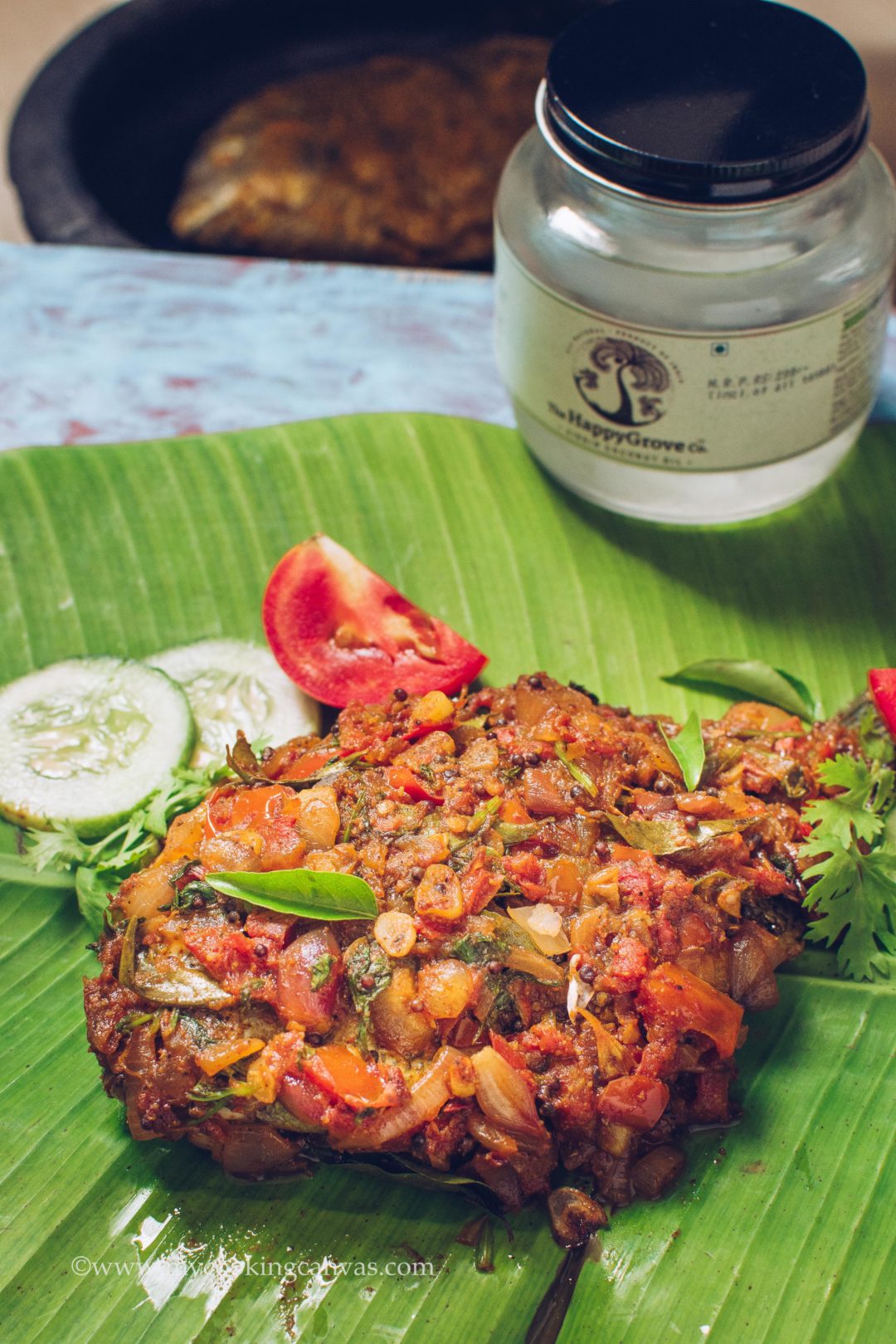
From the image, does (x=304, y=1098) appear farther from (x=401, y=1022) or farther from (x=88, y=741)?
(x=88, y=741)

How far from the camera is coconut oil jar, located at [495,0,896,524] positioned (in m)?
3.40

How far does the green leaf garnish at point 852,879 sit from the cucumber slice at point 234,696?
59.8 inches

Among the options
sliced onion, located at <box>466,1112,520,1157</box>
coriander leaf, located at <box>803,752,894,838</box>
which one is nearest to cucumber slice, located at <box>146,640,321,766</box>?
sliced onion, located at <box>466,1112,520,1157</box>

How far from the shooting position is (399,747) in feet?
10.5

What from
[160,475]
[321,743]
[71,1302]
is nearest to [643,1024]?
[321,743]

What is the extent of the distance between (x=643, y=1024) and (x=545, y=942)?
28cm

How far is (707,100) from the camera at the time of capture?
11.4 feet

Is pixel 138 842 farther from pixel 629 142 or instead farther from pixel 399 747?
pixel 629 142

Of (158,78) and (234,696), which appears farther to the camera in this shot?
(158,78)

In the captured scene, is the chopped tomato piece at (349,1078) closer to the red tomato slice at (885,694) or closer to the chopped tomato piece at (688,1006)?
the chopped tomato piece at (688,1006)

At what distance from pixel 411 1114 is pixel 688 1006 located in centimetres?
65

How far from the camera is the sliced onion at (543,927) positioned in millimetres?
2779

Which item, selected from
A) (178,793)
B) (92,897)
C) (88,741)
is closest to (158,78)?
(88,741)

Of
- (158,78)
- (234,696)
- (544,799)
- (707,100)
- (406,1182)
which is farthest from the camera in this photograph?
(158,78)
